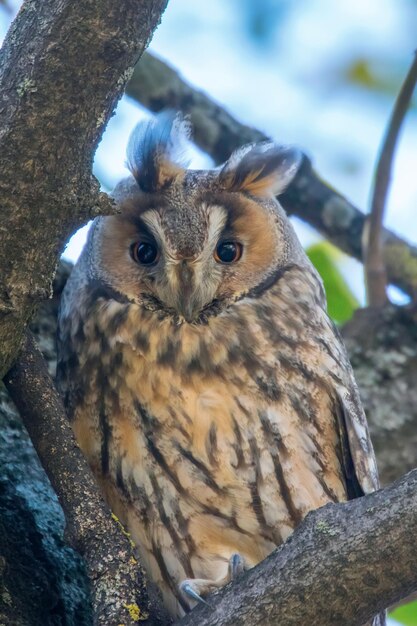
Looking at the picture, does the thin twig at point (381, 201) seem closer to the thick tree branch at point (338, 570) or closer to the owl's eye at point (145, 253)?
the owl's eye at point (145, 253)

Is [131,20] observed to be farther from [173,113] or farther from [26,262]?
[173,113]

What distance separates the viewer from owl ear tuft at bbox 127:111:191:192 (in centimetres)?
251

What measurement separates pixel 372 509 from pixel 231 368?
0.85 m

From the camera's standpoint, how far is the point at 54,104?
173cm

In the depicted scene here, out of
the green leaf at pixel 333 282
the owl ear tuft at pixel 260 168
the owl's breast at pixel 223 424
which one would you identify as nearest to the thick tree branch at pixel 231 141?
the green leaf at pixel 333 282

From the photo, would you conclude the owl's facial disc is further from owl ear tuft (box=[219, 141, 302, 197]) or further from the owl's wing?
the owl's wing

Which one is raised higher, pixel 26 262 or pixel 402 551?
pixel 26 262

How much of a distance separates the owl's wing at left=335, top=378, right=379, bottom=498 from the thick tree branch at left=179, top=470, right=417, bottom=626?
795 millimetres

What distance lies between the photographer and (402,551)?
58.5 inches

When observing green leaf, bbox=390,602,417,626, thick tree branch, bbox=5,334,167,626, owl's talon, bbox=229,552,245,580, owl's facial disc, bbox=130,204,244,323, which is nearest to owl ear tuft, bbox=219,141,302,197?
owl's facial disc, bbox=130,204,244,323

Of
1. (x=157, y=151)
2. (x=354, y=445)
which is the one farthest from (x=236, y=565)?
(x=157, y=151)

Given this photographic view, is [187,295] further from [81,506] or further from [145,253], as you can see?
[81,506]

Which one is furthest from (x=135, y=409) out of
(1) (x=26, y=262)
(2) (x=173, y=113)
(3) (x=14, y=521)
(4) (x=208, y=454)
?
(2) (x=173, y=113)

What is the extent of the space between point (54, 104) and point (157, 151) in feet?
2.60
